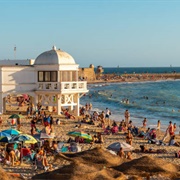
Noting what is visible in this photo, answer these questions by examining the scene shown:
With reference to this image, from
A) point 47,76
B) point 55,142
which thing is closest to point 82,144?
point 55,142

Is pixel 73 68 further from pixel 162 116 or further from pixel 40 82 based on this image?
pixel 162 116

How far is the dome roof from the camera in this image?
2914 cm

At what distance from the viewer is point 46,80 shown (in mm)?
29656

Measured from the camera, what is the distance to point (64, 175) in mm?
11797

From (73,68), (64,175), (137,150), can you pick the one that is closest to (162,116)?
(73,68)

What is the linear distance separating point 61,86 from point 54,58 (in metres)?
1.99

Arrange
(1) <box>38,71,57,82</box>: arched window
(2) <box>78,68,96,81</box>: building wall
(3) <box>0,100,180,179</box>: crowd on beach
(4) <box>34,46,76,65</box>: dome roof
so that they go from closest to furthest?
(3) <box>0,100,180,179</box>: crowd on beach
(4) <box>34,46,76,65</box>: dome roof
(1) <box>38,71,57,82</box>: arched window
(2) <box>78,68,96,81</box>: building wall

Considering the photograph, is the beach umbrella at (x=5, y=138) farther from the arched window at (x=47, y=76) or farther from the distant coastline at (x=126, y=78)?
the distant coastline at (x=126, y=78)

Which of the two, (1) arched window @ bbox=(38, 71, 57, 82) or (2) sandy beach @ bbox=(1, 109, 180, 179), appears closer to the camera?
(2) sandy beach @ bbox=(1, 109, 180, 179)

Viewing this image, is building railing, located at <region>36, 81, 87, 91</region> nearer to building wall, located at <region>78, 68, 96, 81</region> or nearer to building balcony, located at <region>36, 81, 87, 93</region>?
building balcony, located at <region>36, 81, 87, 93</region>

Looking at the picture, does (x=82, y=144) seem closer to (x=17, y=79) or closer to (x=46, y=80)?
(x=46, y=80)

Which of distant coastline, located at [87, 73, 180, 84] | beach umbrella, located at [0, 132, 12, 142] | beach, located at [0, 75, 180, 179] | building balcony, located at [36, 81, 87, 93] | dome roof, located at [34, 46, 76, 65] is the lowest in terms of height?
distant coastline, located at [87, 73, 180, 84]

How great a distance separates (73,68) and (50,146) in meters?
11.6

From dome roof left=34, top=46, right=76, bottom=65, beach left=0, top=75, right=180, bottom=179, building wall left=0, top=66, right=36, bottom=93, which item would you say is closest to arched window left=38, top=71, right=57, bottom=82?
building wall left=0, top=66, right=36, bottom=93
